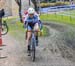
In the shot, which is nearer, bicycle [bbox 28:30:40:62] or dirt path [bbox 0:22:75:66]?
dirt path [bbox 0:22:75:66]

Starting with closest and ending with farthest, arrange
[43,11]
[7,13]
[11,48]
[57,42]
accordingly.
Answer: [11,48] → [57,42] → [43,11] → [7,13]

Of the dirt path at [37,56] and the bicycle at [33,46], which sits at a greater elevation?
the bicycle at [33,46]

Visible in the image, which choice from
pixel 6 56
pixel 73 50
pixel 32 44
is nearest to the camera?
pixel 32 44

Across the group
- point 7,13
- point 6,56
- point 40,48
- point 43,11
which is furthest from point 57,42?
point 7,13

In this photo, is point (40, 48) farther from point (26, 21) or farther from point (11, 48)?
point (26, 21)

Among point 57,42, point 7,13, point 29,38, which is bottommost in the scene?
point 7,13

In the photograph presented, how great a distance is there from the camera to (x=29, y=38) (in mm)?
13391

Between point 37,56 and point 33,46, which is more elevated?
point 33,46

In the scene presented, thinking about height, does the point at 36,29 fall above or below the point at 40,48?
above

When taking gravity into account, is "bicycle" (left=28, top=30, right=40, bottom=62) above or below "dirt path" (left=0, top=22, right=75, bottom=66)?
above

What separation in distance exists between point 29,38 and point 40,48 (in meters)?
2.79

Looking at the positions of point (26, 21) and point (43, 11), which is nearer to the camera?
point (26, 21)

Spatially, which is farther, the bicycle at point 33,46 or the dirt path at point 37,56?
the bicycle at point 33,46

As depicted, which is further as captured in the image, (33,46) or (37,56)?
(37,56)
